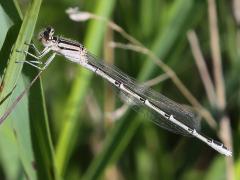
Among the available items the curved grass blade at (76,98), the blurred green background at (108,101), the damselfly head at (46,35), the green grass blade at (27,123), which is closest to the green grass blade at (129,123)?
the blurred green background at (108,101)

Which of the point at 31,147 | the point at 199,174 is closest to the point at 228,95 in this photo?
the point at 199,174

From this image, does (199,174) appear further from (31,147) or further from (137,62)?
(31,147)

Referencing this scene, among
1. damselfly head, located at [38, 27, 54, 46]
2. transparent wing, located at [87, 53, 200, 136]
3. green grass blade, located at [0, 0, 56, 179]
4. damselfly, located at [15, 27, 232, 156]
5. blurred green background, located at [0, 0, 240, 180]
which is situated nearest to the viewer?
green grass blade, located at [0, 0, 56, 179]

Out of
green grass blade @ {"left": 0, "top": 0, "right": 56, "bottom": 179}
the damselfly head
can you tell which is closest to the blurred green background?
green grass blade @ {"left": 0, "top": 0, "right": 56, "bottom": 179}

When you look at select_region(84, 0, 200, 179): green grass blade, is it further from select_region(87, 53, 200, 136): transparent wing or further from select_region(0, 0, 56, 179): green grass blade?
select_region(0, 0, 56, 179): green grass blade

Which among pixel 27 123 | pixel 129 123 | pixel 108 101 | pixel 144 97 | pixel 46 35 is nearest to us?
pixel 27 123

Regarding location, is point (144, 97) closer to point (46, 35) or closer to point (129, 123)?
point (129, 123)

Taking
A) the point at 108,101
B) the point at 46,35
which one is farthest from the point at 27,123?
the point at 108,101
